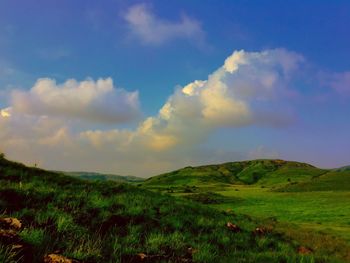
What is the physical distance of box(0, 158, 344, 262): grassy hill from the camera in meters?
10.1

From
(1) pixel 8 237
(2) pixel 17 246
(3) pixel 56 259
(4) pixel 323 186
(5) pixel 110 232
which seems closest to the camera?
(3) pixel 56 259

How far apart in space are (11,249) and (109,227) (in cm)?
782

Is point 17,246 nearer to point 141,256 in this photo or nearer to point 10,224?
point 10,224

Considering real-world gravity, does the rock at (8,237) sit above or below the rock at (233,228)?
above

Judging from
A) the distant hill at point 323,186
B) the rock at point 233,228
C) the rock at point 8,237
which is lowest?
the rock at point 233,228

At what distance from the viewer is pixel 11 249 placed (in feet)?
26.1

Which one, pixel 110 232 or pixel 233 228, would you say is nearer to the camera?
pixel 110 232

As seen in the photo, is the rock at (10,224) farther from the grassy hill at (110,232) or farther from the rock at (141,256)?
the rock at (141,256)

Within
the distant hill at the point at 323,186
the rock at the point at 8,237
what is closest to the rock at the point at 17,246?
the rock at the point at 8,237

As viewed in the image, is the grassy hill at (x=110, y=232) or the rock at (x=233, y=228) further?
the rock at (x=233, y=228)

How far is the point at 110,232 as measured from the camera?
48.9ft

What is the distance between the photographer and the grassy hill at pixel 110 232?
10.1 meters

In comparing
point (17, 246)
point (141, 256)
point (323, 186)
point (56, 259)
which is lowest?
point (141, 256)

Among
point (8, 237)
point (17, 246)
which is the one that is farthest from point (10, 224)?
point (17, 246)
